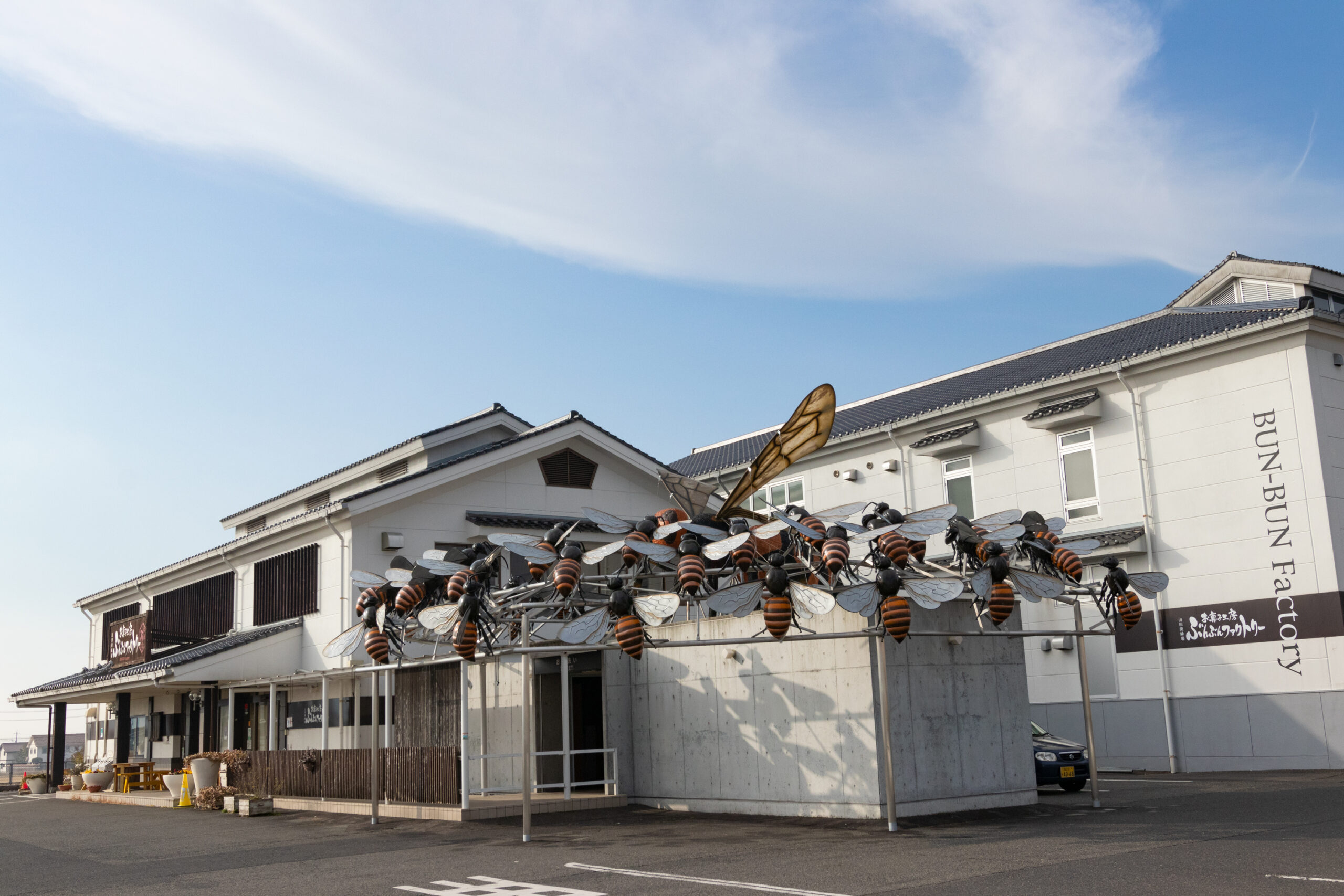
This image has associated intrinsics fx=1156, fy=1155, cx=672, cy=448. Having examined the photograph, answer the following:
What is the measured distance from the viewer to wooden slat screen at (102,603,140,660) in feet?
118

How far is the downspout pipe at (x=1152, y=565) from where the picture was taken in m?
23.8

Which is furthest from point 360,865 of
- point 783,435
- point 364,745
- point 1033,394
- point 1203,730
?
point 1033,394

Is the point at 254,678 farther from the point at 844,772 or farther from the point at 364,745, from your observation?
the point at 844,772

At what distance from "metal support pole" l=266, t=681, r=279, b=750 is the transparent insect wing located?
41.7 ft

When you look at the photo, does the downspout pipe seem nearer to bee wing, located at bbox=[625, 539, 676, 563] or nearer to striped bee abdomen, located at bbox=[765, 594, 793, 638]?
bee wing, located at bbox=[625, 539, 676, 563]

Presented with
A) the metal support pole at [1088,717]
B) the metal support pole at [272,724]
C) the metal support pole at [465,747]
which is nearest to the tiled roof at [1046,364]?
the metal support pole at [1088,717]

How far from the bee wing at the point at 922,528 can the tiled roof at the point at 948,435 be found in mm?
15321

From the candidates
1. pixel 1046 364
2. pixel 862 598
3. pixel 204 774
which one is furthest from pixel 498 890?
pixel 1046 364

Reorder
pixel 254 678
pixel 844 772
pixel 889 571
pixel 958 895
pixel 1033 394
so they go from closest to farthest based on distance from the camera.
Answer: pixel 958 895 < pixel 889 571 < pixel 844 772 < pixel 254 678 < pixel 1033 394

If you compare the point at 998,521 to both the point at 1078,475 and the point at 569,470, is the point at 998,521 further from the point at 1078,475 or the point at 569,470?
the point at 569,470

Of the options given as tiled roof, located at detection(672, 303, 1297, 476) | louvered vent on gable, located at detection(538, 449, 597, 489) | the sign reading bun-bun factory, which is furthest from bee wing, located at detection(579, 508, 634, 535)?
the sign reading bun-bun factory

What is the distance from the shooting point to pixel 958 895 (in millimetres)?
9523

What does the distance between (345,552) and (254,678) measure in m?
3.77

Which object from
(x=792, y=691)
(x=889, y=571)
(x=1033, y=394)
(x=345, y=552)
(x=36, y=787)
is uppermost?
(x=1033, y=394)
